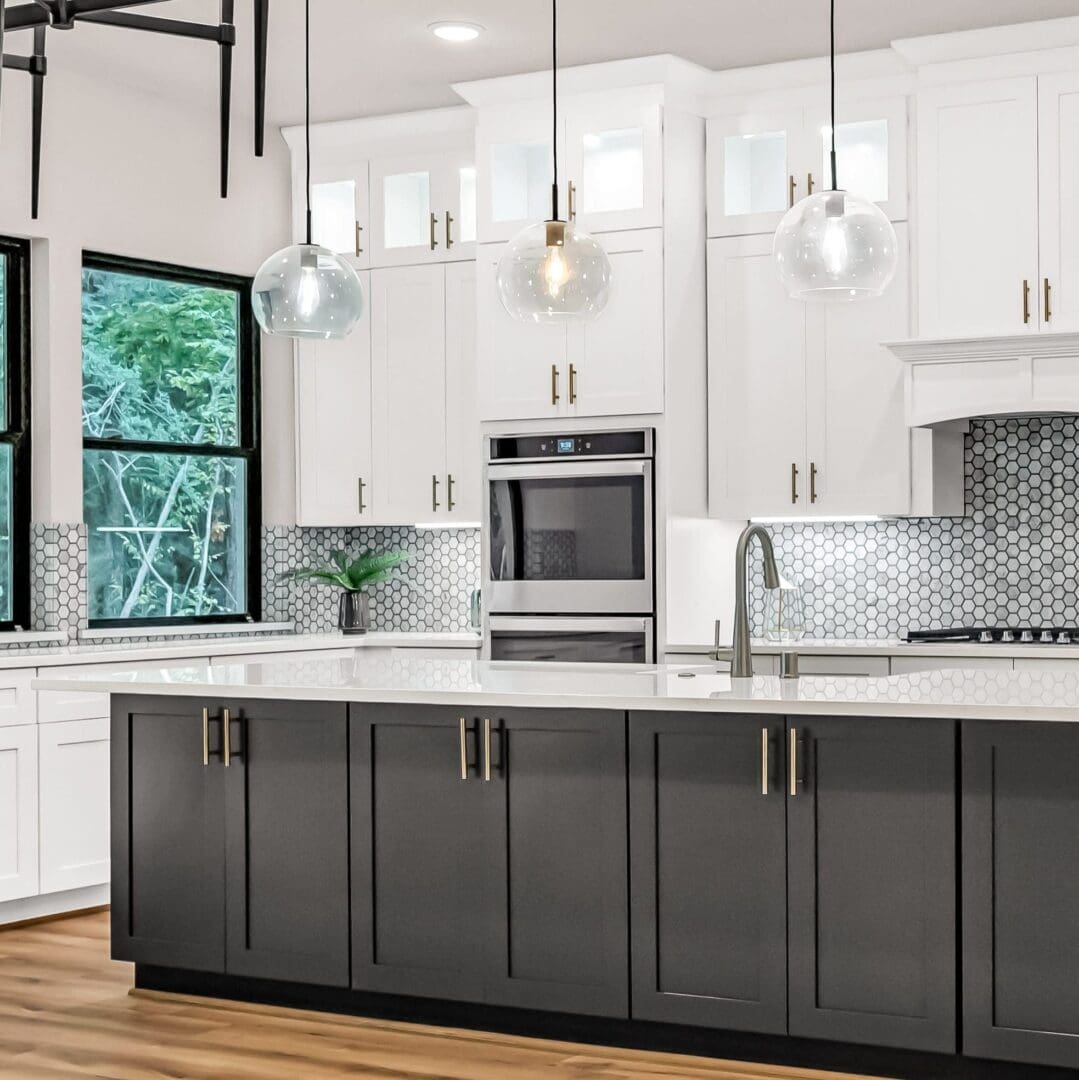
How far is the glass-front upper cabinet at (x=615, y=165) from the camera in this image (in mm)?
6059

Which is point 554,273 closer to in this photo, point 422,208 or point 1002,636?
point 1002,636

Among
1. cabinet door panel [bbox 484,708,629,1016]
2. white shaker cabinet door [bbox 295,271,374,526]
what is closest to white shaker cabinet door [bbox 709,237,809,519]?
white shaker cabinet door [bbox 295,271,374,526]

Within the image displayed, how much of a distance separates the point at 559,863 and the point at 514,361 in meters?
2.84

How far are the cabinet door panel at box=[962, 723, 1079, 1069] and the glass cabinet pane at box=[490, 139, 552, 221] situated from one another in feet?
11.4

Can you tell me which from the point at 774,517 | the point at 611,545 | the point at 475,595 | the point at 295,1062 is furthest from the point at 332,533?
the point at 295,1062

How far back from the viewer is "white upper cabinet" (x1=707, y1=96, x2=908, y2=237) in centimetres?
593

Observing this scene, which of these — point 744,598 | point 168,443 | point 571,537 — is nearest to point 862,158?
point 571,537

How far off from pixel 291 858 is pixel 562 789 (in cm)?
80

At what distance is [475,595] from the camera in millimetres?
6844

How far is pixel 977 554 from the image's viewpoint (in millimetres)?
6172

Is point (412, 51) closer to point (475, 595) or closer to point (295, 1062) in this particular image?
point (475, 595)

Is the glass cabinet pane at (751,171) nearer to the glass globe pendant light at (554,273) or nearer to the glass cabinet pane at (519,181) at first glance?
the glass cabinet pane at (519,181)

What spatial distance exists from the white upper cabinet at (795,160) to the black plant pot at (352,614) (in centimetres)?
212

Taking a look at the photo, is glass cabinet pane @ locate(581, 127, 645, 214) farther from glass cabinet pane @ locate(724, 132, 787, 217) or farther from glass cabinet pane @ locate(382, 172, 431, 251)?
glass cabinet pane @ locate(382, 172, 431, 251)
